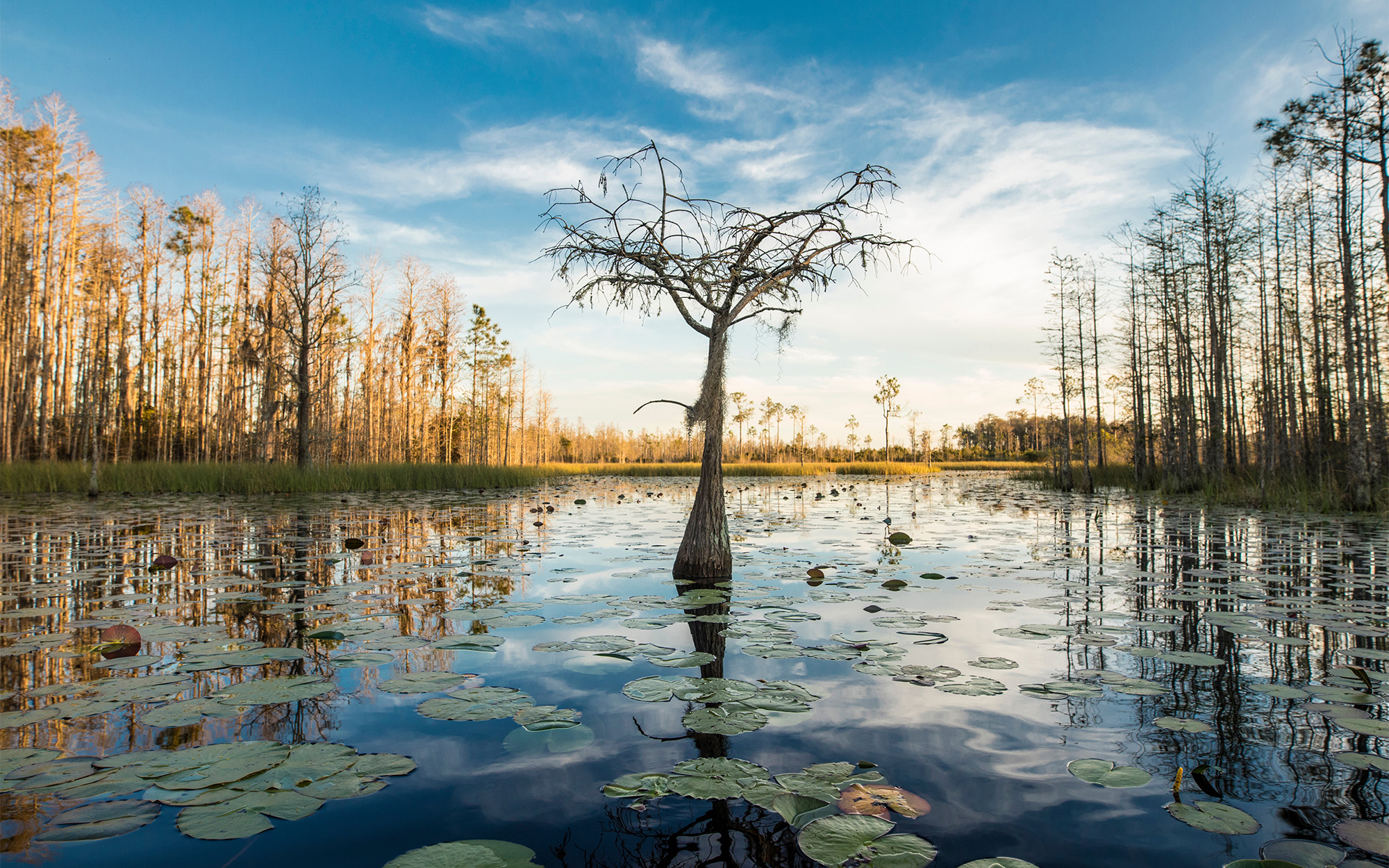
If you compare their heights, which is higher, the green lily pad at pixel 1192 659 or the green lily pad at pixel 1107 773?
the green lily pad at pixel 1107 773

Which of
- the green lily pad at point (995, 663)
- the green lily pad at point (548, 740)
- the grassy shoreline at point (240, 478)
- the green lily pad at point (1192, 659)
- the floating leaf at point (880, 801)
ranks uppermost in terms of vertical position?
the grassy shoreline at point (240, 478)

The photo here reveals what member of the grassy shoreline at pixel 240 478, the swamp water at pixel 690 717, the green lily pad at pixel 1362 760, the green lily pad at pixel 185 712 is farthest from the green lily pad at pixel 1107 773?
the grassy shoreline at pixel 240 478

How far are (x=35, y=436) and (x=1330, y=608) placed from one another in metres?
40.5

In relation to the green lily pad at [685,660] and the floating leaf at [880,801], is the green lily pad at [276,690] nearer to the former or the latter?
the green lily pad at [685,660]

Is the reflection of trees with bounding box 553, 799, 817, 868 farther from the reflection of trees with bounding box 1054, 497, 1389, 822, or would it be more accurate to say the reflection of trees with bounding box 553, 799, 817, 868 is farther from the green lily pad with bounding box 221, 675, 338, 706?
the green lily pad with bounding box 221, 675, 338, 706

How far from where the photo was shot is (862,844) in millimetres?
1650

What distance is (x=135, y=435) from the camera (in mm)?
30828

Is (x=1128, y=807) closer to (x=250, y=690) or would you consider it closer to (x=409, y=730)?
(x=409, y=730)

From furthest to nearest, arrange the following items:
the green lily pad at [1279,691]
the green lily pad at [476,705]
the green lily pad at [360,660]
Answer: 1. the green lily pad at [360,660]
2. the green lily pad at [1279,691]
3. the green lily pad at [476,705]

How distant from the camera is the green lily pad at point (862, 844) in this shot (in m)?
1.59

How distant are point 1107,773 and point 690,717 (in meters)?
1.58

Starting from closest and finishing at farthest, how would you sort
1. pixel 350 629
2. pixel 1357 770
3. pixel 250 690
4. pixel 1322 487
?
pixel 1357 770
pixel 250 690
pixel 350 629
pixel 1322 487

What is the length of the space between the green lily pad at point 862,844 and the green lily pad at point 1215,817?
854 millimetres

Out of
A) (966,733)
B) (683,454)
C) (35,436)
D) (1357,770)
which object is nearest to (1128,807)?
(966,733)
